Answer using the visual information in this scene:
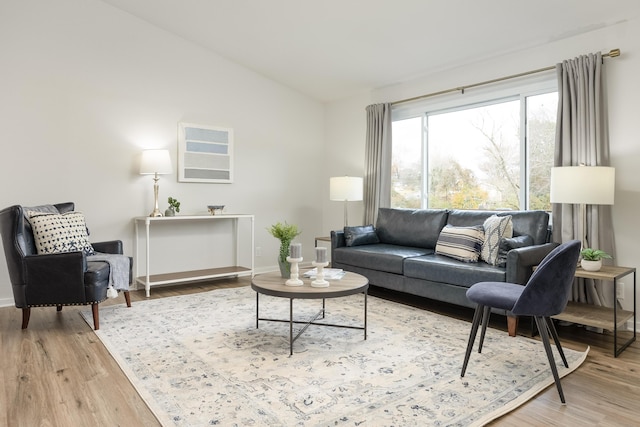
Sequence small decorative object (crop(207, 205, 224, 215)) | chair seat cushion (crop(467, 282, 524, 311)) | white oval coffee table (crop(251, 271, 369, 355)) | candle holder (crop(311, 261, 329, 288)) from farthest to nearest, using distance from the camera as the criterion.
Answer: small decorative object (crop(207, 205, 224, 215)) → candle holder (crop(311, 261, 329, 288)) → white oval coffee table (crop(251, 271, 369, 355)) → chair seat cushion (crop(467, 282, 524, 311))

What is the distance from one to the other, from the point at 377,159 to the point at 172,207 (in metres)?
2.53

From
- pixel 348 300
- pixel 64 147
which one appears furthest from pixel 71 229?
pixel 348 300

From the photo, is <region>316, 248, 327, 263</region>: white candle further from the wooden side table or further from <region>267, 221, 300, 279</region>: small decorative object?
the wooden side table

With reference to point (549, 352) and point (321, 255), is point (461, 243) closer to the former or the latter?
point (321, 255)

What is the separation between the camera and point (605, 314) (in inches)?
117

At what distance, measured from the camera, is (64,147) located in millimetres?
4180

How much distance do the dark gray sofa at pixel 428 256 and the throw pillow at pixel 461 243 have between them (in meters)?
A: 0.07

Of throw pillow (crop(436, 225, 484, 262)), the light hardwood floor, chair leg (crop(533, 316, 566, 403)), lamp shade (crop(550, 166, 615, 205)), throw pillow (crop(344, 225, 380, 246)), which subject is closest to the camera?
the light hardwood floor

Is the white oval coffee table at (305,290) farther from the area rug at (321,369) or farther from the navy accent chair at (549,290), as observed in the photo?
the navy accent chair at (549,290)

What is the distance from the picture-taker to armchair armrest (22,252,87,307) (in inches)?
121

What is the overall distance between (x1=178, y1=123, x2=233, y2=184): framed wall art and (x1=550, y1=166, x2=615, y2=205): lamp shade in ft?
12.2

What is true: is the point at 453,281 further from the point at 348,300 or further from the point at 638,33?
the point at 638,33

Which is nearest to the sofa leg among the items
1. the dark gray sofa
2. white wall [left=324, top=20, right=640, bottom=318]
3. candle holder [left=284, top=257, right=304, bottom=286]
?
the dark gray sofa

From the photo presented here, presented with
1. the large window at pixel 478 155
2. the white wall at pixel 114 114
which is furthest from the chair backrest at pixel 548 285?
the white wall at pixel 114 114
